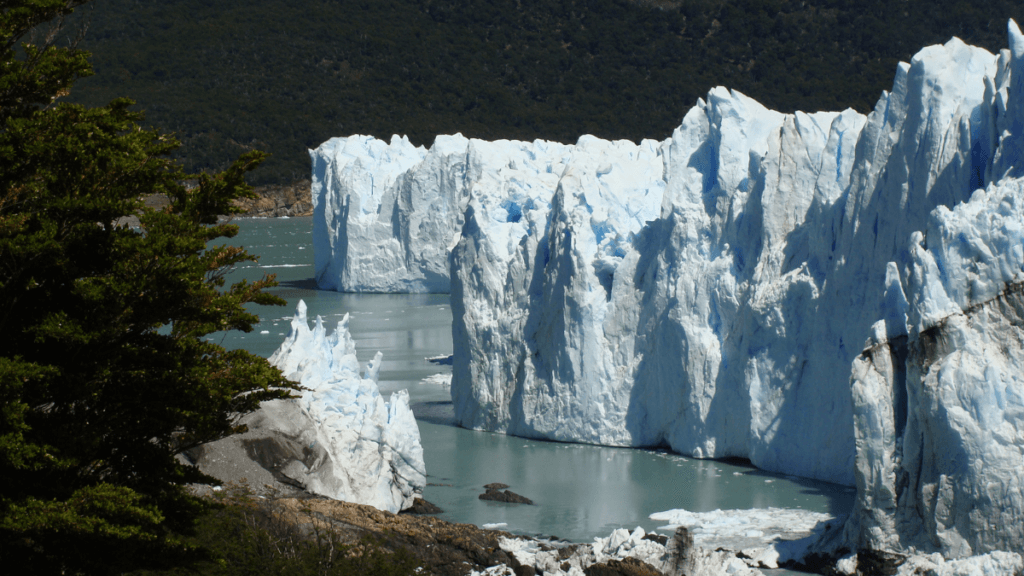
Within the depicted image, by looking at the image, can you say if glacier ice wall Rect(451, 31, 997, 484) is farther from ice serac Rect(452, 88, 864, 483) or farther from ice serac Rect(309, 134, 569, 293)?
ice serac Rect(309, 134, 569, 293)

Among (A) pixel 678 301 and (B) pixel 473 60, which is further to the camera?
(B) pixel 473 60

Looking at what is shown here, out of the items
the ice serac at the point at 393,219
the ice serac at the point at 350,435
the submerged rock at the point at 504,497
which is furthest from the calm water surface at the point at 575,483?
the ice serac at the point at 393,219

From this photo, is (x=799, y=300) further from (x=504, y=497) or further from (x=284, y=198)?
(x=284, y=198)

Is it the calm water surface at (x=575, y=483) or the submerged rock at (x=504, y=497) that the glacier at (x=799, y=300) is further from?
the submerged rock at (x=504, y=497)

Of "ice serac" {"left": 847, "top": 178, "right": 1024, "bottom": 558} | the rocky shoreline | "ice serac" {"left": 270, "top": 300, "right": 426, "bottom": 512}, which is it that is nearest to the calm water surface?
"ice serac" {"left": 270, "top": 300, "right": 426, "bottom": 512}

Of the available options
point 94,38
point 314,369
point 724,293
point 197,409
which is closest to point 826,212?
point 724,293

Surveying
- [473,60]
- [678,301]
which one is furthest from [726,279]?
[473,60]

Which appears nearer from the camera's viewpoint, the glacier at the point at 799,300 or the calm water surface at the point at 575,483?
the glacier at the point at 799,300
